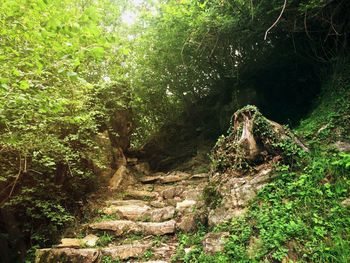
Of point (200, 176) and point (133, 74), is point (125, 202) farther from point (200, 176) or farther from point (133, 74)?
point (133, 74)

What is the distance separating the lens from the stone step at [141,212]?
6209 millimetres

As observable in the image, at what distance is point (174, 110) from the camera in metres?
11.2

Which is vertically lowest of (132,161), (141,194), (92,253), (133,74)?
(92,253)

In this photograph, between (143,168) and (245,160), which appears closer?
(245,160)

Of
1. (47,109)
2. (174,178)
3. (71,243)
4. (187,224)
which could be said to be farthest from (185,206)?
(47,109)

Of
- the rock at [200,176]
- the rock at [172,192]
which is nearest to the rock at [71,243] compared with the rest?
the rock at [172,192]

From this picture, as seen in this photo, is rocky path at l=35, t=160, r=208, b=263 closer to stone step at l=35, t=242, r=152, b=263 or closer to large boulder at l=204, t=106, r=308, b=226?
stone step at l=35, t=242, r=152, b=263

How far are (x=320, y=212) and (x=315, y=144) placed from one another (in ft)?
5.72

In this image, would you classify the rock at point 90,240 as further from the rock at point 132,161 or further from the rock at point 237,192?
the rock at point 132,161

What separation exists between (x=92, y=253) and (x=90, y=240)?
0.67 metres

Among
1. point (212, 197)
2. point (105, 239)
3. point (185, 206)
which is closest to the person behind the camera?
point (212, 197)

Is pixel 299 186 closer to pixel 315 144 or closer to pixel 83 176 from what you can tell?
pixel 315 144

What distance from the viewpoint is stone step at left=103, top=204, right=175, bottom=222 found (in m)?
6.21

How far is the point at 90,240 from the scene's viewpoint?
5684 mm
